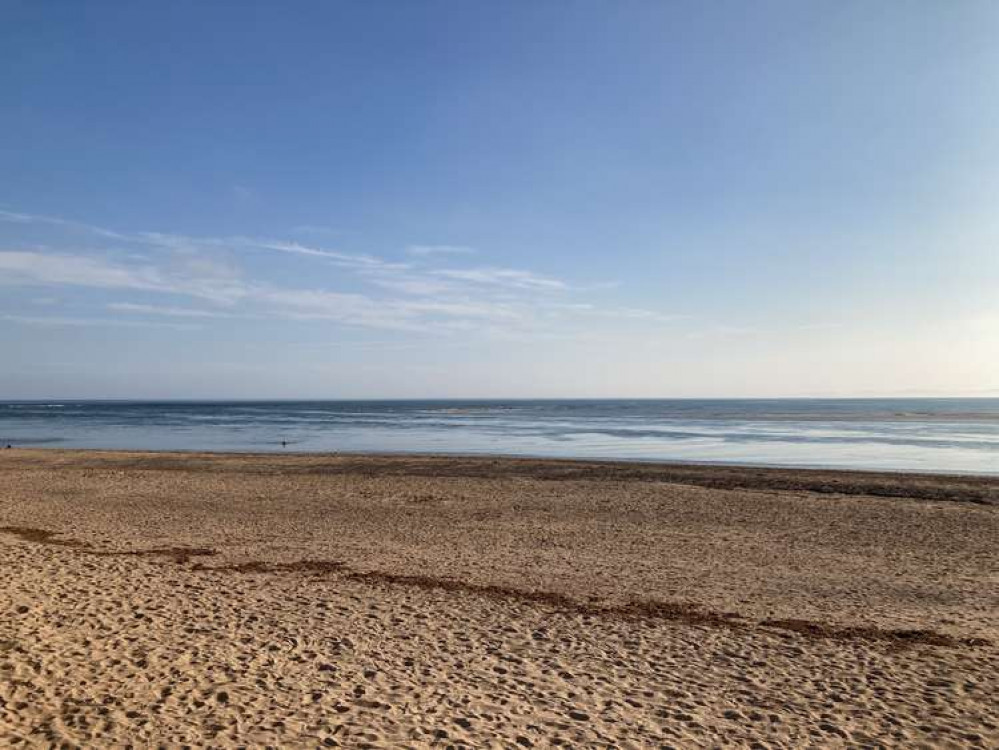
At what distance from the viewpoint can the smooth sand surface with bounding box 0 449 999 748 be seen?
21.1 ft

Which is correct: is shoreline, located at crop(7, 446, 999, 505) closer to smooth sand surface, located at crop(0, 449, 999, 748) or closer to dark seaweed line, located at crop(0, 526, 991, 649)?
smooth sand surface, located at crop(0, 449, 999, 748)

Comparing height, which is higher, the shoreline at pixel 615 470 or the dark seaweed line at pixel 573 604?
the shoreline at pixel 615 470

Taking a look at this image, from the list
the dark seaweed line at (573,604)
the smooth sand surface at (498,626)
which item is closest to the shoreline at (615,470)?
the smooth sand surface at (498,626)

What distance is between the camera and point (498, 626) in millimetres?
9344

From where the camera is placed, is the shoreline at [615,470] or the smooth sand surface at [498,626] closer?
the smooth sand surface at [498,626]

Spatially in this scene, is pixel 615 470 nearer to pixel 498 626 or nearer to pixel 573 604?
pixel 573 604

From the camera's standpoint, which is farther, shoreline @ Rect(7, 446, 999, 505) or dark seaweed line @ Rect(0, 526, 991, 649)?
shoreline @ Rect(7, 446, 999, 505)

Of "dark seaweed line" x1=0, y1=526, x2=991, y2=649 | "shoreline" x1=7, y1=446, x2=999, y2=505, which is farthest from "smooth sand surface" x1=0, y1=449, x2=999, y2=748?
"shoreline" x1=7, y1=446, x2=999, y2=505

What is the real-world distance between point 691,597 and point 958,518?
1153 cm

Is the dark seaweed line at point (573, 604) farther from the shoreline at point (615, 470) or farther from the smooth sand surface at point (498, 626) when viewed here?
the shoreline at point (615, 470)

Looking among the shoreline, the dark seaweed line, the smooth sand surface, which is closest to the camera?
the smooth sand surface

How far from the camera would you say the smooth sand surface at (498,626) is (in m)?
6.44

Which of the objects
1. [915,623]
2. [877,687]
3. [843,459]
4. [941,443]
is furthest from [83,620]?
[941,443]

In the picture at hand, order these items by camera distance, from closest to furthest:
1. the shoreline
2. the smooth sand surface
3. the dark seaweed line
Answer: the smooth sand surface, the dark seaweed line, the shoreline
